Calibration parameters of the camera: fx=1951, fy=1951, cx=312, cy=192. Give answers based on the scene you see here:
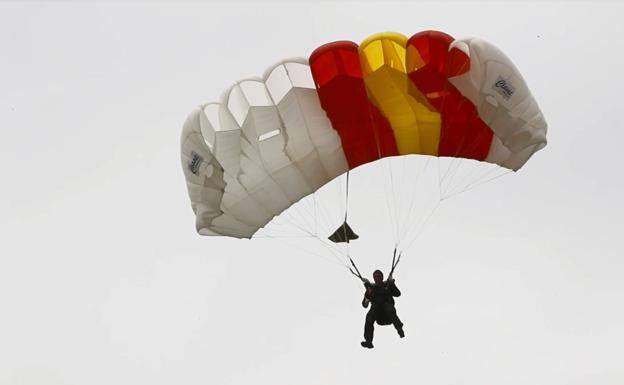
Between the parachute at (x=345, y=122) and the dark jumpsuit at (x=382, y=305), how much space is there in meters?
1.57

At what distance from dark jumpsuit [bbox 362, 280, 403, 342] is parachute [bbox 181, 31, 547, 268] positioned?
157 cm

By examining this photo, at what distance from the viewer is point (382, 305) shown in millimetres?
28172

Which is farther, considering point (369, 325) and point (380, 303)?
point (369, 325)

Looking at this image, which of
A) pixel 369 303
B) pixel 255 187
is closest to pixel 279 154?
pixel 255 187

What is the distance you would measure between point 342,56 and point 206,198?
299 cm

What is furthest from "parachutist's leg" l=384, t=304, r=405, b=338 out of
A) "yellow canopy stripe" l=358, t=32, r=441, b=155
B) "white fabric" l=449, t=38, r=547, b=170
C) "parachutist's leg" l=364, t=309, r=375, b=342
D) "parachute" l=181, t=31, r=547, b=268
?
"white fabric" l=449, t=38, r=547, b=170

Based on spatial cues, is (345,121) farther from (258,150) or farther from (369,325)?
(369,325)

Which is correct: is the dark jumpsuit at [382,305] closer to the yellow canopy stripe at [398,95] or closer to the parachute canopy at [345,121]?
the parachute canopy at [345,121]

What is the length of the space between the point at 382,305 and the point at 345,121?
2865mm

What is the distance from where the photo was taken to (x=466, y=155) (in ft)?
95.9

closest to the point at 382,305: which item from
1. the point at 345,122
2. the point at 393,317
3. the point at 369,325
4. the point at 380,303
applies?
the point at 380,303

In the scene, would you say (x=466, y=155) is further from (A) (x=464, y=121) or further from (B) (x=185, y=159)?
(B) (x=185, y=159)

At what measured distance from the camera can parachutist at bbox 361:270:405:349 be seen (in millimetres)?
28094

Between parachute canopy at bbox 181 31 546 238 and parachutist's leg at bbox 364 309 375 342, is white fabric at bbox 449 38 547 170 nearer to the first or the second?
parachute canopy at bbox 181 31 546 238
